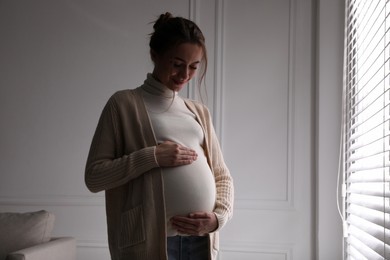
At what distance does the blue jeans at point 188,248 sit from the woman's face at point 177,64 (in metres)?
0.41

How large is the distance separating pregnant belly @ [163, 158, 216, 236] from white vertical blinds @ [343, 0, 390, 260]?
535 millimetres

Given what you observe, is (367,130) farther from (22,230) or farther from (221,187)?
(22,230)

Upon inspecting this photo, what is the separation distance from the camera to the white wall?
2.56 metres

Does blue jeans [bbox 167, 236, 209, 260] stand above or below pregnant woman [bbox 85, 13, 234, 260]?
below

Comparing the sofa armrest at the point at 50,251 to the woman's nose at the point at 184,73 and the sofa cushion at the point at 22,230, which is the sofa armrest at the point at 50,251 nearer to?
the sofa cushion at the point at 22,230

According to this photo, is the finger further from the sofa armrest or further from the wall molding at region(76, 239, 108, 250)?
the wall molding at region(76, 239, 108, 250)

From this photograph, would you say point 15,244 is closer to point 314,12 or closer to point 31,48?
point 31,48

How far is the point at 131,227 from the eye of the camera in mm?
1309

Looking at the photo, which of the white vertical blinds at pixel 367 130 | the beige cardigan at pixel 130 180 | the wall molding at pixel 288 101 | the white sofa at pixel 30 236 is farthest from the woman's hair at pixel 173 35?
the wall molding at pixel 288 101

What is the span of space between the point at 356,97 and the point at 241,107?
2.01 feet

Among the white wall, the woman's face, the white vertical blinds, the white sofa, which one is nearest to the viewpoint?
the woman's face

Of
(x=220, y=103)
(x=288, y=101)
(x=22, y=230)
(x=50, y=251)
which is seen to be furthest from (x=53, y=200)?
(x=288, y=101)

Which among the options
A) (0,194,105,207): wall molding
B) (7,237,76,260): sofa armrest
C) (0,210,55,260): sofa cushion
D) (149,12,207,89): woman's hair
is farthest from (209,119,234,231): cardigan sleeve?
(0,194,105,207): wall molding

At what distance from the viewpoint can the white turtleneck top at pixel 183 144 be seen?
1344 mm
